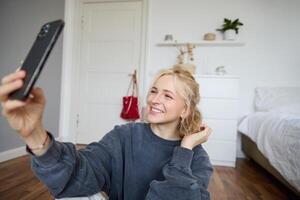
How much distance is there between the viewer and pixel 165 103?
793 millimetres

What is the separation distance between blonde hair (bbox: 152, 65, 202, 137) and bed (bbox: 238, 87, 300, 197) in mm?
988

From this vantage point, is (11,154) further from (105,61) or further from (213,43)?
(213,43)

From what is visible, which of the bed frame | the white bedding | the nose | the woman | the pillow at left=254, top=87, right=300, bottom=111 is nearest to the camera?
the woman

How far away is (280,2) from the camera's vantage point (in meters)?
3.04

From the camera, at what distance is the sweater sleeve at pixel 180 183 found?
0.57m

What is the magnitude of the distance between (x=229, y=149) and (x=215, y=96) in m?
0.61

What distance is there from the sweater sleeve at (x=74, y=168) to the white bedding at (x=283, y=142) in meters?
1.28

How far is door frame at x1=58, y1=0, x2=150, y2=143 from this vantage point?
10.8 ft

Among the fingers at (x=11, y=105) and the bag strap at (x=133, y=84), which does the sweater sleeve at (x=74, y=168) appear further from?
the bag strap at (x=133, y=84)

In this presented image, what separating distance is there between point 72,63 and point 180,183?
3.19m

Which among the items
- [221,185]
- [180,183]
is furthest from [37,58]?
[221,185]

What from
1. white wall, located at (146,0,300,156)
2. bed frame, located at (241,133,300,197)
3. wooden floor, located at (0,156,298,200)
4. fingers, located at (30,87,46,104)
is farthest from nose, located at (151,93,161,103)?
white wall, located at (146,0,300,156)

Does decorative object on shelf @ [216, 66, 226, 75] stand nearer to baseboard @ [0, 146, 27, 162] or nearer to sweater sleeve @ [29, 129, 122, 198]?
baseboard @ [0, 146, 27, 162]

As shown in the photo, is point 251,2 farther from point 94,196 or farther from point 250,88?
point 94,196
